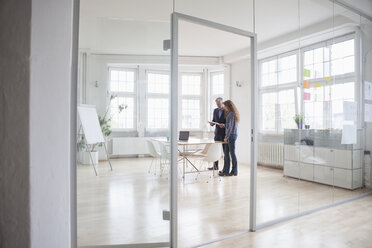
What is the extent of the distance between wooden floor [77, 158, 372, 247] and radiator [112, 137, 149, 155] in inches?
3.4

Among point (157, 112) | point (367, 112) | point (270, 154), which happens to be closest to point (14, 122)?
point (157, 112)

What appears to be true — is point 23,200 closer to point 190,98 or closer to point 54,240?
point 54,240

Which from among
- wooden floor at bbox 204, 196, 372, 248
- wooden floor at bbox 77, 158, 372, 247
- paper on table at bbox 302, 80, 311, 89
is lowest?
wooden floor at bbox 204, 196, 372, 248

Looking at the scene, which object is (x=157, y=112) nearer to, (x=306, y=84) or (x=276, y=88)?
(x=276, y=88)

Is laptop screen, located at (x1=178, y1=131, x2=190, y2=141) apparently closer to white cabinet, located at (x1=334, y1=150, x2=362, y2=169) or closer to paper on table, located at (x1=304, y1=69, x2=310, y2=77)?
paper on table, located at (x1=304, y1=69, x2=310, y2=77)

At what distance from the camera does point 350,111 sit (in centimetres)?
420

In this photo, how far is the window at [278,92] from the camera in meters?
3.19

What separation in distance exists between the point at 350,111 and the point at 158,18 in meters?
3.62

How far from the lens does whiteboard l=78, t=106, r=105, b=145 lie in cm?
225

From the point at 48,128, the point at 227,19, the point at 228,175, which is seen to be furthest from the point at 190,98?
the point at 48,128

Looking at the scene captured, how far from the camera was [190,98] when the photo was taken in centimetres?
870

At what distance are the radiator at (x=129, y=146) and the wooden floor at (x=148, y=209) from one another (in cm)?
9

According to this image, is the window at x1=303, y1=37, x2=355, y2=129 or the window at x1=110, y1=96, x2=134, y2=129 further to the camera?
the window at x1=303, y1=37, x2=355, y2=129

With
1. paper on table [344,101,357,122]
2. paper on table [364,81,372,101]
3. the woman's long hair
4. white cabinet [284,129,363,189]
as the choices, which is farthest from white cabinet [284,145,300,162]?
paper on table [364,81,372,101]
